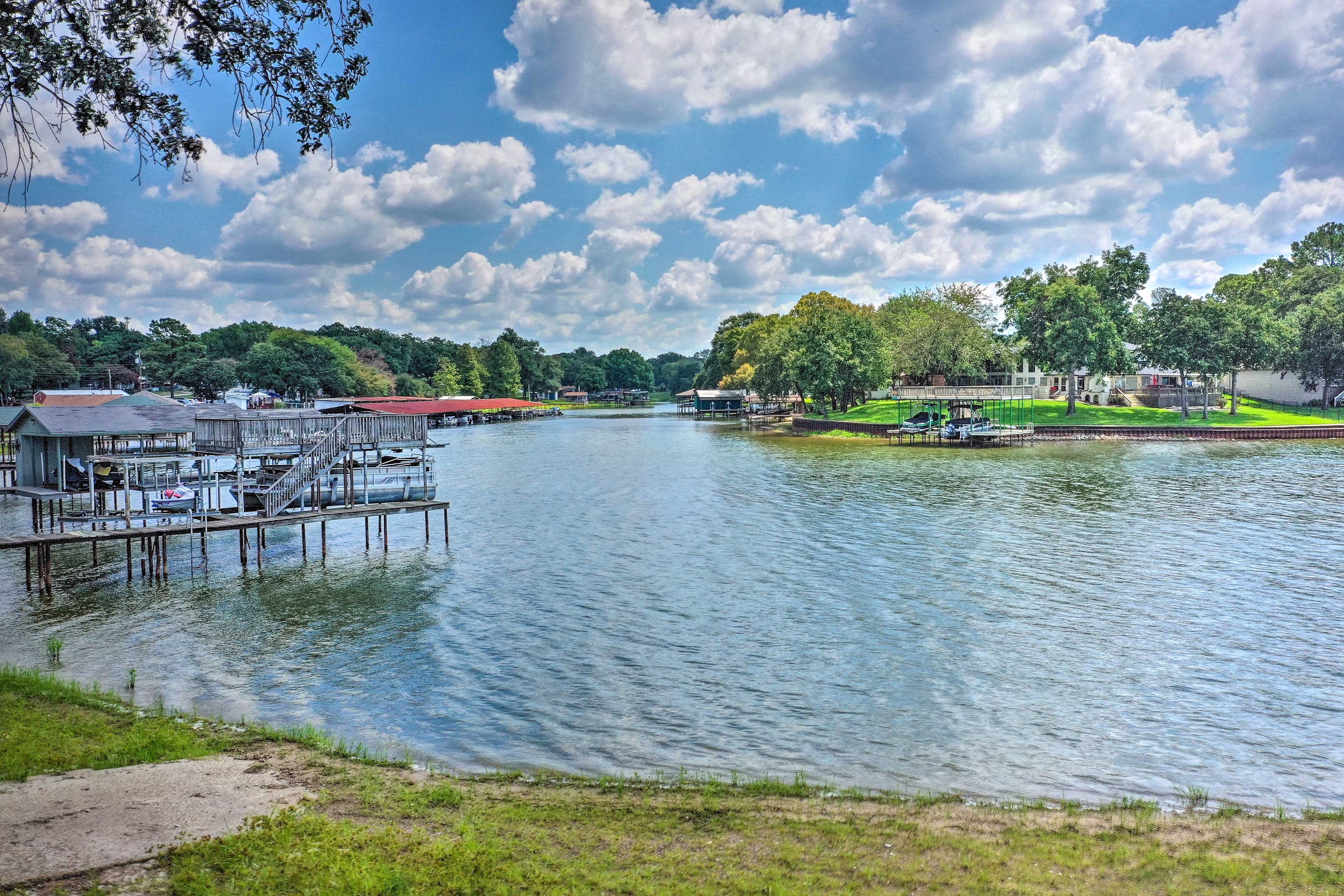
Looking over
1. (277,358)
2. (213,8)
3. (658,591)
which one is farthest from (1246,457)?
(277,358)

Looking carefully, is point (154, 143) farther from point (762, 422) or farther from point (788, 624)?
point (762, 422)

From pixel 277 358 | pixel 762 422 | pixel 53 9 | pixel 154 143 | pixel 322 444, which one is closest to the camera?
pixel 53 9

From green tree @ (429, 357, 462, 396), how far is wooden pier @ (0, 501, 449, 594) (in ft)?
482

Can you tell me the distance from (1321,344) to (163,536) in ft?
357

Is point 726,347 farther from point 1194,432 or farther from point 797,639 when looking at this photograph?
point 797,639

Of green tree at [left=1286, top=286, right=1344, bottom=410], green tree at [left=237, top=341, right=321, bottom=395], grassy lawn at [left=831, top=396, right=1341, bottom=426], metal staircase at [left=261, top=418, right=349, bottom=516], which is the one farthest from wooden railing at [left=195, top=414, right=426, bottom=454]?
green tree at [left=237, top=341, right=321, bottom=395]

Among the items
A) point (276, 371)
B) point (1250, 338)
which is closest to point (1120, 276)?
point (1250, 338)

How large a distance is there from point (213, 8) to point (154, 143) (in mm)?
2369

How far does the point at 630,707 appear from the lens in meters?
15.7

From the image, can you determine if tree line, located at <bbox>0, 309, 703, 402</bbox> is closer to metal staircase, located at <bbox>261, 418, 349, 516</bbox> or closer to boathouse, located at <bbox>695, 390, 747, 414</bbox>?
boathouse, located at <bbox>695, 390, 747, 414</bbox>

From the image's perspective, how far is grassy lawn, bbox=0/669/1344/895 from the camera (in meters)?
8.52

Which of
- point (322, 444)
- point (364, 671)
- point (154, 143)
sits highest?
point (154, 143)

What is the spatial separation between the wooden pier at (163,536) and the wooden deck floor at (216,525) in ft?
0.07

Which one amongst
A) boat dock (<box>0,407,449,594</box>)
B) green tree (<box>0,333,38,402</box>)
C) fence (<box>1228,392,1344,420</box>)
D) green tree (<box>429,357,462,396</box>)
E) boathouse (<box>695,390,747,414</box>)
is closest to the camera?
boat dock (<box>0,407,449,594</box>)
